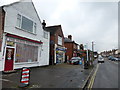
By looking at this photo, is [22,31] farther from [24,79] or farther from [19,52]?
[24,79]

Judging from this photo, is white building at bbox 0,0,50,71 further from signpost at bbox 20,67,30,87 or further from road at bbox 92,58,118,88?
road at bbox 92,58,118,88

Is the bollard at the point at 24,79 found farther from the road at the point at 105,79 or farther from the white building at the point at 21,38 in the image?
the white building at the point at 21,38

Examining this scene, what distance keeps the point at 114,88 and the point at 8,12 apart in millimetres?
11581

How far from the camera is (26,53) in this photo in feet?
41.7

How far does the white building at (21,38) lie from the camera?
388 inches

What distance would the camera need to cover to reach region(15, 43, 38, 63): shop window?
1136 centimetres

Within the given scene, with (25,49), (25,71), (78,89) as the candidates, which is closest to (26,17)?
(25,49)

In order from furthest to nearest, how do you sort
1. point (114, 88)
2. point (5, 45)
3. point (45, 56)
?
point (45, 56), point (5, 45), point (114, 88)

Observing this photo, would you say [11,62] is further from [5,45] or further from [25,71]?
[25,71]

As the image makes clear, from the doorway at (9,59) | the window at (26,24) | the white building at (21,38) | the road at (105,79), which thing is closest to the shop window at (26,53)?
the white building at (21,38)

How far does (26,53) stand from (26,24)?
12.5 ft

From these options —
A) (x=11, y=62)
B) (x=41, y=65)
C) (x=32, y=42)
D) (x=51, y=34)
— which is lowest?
(x=41, y=65)

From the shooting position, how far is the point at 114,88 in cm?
608

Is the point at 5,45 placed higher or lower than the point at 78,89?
higher
